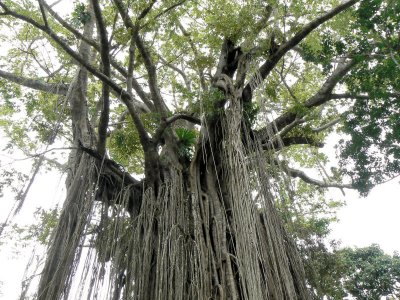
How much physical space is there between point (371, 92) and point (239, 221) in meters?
1.68

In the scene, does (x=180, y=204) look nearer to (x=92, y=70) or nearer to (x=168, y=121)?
(x=168, y=121)

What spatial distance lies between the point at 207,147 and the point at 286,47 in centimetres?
114

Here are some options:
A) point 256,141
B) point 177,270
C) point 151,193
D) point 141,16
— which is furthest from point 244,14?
point 177,270

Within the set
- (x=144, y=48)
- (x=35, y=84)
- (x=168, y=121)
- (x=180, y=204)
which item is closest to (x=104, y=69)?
(x=144, y=48)

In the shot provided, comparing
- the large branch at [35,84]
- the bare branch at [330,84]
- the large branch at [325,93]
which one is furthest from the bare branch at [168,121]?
the large branch at [35,84]

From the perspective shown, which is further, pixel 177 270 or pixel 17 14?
pixel 17 14

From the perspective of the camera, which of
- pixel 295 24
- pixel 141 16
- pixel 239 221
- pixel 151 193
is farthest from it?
pixel 295 24

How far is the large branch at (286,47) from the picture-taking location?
297cm

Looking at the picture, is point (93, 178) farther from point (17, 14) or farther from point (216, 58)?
point (216, 58)

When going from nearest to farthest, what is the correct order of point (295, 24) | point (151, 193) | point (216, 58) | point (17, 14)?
point (17, 14) → point (151, 193) → point (295, 24) → point (216, 58)

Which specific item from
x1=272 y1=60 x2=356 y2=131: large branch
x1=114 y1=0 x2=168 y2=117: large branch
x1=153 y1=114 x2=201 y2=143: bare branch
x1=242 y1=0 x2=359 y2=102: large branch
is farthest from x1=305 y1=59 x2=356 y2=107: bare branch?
x1=114 y1=0 x2=168 y2=117: large branch

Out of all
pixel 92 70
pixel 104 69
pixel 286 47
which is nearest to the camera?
pixel 92 70

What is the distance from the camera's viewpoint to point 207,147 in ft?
10.7

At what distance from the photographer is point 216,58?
3742mm
